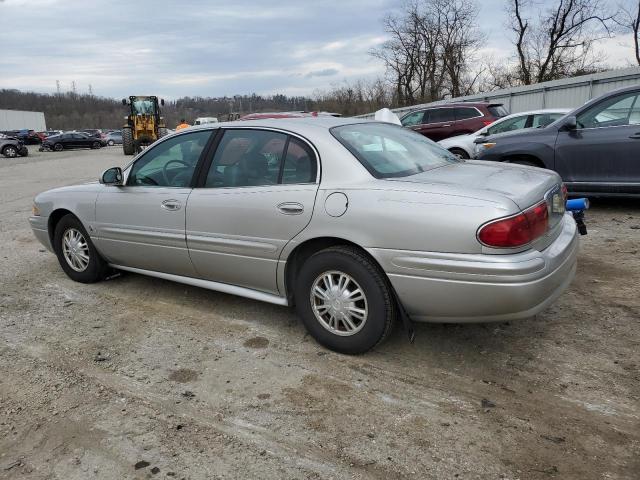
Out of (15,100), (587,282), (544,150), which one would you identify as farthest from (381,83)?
(15,100)

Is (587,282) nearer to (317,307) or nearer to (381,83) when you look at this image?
(317,307)

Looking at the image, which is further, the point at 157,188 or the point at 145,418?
the point at 157,188

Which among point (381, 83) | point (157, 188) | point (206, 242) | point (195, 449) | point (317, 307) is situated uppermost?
point (381, 83)

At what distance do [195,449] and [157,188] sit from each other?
234 centimetres

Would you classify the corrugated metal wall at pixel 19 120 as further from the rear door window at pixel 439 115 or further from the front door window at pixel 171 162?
the front door window at pixel 171 162

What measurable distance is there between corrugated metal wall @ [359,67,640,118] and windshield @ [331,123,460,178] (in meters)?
11.5

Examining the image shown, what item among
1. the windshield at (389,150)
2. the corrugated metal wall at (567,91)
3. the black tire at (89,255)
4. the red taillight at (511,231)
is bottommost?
the black tire at (89,255)

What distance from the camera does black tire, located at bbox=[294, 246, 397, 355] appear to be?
3.15 metres

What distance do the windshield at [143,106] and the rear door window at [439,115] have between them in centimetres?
1887

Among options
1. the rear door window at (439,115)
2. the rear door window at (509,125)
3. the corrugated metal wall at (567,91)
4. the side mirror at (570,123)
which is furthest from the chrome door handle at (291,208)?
the corrugated metal wall at (567,91)

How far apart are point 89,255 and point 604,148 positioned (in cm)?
612

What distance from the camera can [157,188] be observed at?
427cm

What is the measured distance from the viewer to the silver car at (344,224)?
9.43ft

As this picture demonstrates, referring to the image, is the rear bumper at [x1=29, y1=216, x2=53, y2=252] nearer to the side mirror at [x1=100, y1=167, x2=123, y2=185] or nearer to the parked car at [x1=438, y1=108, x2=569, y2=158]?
the side mirror at [x1=100, y1=167, x2=123, y2=185]
